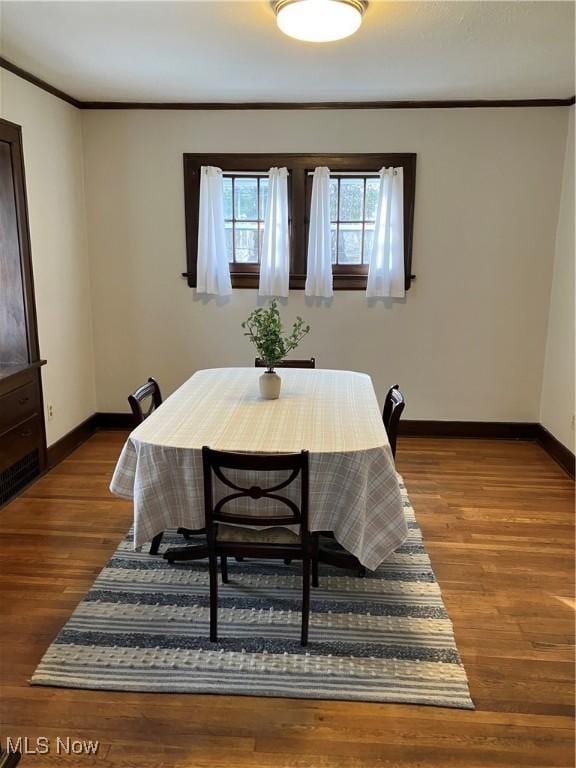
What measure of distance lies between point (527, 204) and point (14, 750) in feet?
14.6

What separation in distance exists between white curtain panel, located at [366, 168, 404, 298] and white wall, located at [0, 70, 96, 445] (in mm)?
2294

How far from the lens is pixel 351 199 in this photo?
14.4ft

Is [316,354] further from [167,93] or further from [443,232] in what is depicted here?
[167,93]

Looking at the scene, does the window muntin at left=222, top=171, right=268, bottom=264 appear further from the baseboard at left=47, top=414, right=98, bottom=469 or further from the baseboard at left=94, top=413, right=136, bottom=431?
the baseboard at left=47, top=414, right=98, bottom=469

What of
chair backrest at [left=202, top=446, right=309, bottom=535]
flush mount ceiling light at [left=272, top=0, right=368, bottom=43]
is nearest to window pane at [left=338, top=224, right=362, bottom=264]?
flush mount ceiling light at [left=272, top=0, right=368, bottom=43]

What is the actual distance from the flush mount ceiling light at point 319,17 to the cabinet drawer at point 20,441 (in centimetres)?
268

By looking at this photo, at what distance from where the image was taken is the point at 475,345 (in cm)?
448

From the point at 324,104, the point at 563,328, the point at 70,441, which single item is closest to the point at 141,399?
the point at 70,441

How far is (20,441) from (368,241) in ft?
9.62

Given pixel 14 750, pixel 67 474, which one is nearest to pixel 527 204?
pixel 67 474

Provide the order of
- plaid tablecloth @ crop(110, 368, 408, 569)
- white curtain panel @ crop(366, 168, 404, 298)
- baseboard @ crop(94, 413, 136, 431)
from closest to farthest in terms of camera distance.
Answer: plaid tablecloth @ crop(110, 368, 408, 569), white curtain panel @ crop(366, 168, 404, 298), baseboard @ crop(94, 413, 136, 431)

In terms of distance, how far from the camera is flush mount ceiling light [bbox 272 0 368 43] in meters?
2.32

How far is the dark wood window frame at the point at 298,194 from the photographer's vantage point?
423cm

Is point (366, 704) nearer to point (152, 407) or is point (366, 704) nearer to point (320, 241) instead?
point (152, 407)
